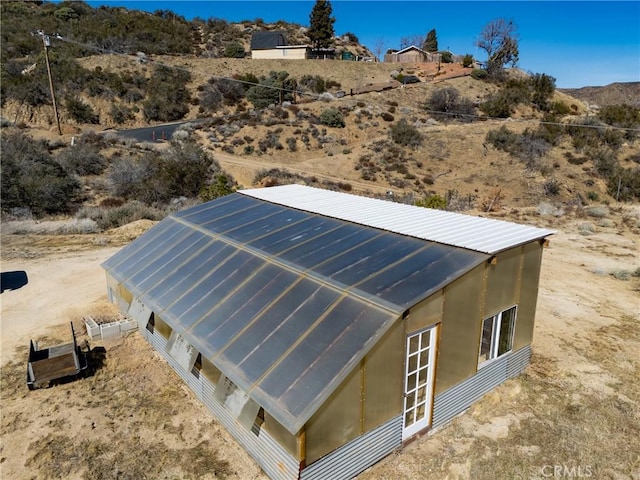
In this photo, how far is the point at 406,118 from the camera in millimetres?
54594

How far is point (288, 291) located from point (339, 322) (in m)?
1.68

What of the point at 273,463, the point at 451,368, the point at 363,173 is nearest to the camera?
the point at 273,463

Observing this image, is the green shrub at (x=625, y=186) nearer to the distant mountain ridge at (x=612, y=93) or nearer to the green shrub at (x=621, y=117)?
the green shrub at (x=621, y=117)

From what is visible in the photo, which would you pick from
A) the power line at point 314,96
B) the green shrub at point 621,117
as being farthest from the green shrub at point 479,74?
the green shrub at point 621,117

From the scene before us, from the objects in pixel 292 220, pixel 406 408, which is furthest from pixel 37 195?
pixel 406 408

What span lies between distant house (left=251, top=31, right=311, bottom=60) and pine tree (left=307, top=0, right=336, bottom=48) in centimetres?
502

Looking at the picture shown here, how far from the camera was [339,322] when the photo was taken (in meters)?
8.12

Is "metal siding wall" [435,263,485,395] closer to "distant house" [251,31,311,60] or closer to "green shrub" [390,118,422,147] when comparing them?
"green shrub" [390,118,422,147]

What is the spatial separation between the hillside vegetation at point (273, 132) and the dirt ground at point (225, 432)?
13085 mm

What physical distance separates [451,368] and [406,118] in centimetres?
4915

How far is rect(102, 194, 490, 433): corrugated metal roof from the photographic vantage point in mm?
7594

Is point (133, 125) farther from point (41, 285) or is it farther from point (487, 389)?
point (487, 389)

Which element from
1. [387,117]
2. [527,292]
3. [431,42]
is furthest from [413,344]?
[431,42]

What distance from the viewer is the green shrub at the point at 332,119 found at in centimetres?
5147
